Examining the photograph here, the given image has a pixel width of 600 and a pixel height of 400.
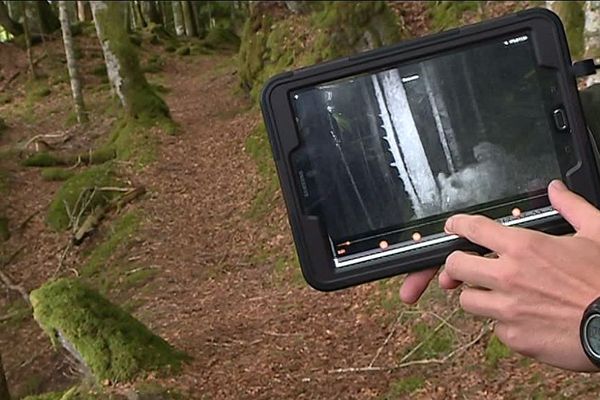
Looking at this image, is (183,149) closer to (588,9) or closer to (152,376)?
(152,376)

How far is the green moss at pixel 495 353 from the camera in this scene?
5184 millimetres

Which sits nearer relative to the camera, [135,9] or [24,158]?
[24,158]

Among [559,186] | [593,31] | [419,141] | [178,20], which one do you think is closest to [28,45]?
[178,20]

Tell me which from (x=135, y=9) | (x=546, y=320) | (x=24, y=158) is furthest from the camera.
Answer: (x=135, y=9)

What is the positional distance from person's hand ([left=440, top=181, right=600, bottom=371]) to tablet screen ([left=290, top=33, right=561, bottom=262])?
40 centimetres

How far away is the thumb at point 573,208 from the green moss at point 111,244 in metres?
8.87

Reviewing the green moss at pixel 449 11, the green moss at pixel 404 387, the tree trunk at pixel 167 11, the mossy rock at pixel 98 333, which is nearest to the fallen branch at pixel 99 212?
the mossy rock at pixel 98 333

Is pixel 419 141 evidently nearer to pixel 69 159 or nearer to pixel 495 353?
pixel 495 353

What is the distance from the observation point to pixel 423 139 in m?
2.03

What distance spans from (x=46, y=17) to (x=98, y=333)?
709 inches

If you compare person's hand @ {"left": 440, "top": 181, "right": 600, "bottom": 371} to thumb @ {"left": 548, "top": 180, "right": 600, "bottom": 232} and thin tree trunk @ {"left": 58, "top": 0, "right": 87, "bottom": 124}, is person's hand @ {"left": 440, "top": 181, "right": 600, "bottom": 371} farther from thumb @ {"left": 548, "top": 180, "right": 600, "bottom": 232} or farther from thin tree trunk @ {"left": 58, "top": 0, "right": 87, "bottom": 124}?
thin tree trunk @ {"left": 58, "top": 0, "right": 87, "bottom": 124}

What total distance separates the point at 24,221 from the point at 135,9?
21.8 meters

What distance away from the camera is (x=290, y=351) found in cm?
662

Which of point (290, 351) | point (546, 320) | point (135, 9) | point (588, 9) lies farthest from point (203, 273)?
point (135, 9)
